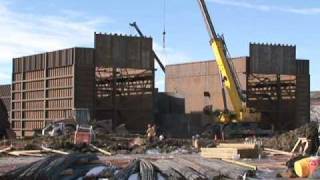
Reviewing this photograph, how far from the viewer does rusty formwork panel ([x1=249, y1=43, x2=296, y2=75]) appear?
189 ft

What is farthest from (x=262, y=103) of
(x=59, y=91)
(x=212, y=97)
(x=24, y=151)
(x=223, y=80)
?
(x=24, y=151)

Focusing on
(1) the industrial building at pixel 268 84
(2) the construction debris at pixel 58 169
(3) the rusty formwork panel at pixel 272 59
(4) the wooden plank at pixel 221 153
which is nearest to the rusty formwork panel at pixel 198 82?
(1) the industrial building at pixel 268 84

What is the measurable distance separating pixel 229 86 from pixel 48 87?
565 inches

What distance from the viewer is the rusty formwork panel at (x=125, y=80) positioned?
53.2 m

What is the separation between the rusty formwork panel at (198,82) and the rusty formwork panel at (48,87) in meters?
13.4

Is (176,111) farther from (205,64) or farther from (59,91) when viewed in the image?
(59,91)

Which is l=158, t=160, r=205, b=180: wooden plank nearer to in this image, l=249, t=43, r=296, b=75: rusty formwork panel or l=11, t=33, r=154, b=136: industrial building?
l=11, t=33, r=154, b=136: industrial building

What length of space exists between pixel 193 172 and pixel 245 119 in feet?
112

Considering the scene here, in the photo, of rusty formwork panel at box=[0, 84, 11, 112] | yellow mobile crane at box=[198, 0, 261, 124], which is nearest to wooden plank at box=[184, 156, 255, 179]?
yellow mobile crane at box=[198, 0, 261, 124]

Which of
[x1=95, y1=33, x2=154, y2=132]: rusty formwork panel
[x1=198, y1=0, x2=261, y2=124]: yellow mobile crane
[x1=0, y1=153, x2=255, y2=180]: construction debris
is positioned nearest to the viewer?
[x1=0, y1=153, x2=255, y2=180]: construction debris

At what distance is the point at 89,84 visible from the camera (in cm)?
5225

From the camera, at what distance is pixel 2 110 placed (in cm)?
3822

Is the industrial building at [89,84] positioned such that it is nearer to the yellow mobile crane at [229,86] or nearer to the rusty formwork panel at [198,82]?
the yellow mobile crane at [229,86]

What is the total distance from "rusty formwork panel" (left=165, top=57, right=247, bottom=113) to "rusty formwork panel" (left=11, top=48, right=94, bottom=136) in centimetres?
1343
